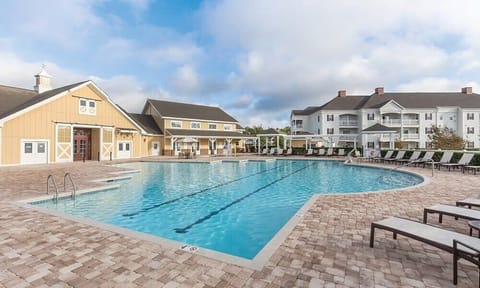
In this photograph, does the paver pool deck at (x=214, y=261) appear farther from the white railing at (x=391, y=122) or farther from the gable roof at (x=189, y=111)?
the white railing at (x=391, y=122)

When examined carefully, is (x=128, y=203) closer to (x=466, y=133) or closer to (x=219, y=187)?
(x=219, y=187)

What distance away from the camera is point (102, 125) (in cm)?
2366

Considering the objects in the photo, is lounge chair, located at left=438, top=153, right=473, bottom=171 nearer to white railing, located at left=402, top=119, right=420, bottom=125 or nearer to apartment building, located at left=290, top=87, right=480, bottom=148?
apartment building, located at left=290, top=87, right=480, bottom=148

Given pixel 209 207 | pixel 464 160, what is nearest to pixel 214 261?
pixel 209 207

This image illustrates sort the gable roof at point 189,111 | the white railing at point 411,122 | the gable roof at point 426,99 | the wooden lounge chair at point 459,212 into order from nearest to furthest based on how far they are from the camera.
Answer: the wooden lounge chair at point 459,212, the gable roof at point 189,111, the gable roof at point 426,99, the white railing at point 411,122

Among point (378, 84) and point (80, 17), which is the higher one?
point (378, 84)

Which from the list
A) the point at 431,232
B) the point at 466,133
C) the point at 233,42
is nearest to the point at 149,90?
the point at 233,42

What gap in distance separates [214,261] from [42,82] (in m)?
30.1

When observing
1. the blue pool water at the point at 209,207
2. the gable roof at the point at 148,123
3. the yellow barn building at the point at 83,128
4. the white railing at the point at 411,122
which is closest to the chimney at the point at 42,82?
the yellow barn building at the point at 83,128

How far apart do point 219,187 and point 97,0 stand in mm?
10642

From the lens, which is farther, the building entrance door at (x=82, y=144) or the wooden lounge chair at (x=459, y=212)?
the building entrance door at (x=82, y=144)

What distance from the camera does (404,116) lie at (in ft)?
130

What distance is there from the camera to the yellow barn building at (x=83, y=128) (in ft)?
61.3

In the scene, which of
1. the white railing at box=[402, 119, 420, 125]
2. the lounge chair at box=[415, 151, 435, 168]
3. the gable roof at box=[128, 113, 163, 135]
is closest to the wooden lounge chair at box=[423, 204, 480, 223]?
the lounge chair at box=[415, 151, 435, 168]
